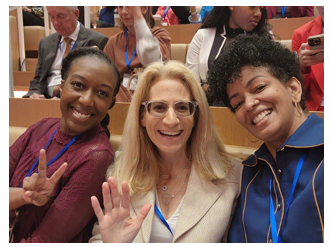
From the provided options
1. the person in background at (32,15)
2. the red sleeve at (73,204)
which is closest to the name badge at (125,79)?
the red sleeve at (73,204)

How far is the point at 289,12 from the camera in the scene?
3541mm

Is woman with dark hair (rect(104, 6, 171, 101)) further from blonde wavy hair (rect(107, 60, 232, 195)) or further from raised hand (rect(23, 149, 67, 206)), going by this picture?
raised hand (rect(23, 149, 67, 206))

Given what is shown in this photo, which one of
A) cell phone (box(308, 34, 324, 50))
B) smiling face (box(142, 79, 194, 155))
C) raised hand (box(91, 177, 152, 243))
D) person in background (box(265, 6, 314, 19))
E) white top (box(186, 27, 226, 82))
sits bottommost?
raised hand (box(91, 177, 152, 243))

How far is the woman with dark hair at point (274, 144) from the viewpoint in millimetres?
1037

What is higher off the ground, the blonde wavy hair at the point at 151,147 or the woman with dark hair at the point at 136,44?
the woman with dark hair at the point at 136,44

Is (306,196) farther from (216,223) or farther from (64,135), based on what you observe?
(64,135)

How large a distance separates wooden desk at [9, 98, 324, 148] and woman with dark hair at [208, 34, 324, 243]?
0.40 metres

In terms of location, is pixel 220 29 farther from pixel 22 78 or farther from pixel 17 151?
pixel 22 78

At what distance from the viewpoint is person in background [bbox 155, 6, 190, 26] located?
13.5 ft

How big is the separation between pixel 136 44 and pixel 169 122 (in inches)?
38.6

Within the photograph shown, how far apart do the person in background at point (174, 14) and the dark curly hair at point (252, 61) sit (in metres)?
2.99

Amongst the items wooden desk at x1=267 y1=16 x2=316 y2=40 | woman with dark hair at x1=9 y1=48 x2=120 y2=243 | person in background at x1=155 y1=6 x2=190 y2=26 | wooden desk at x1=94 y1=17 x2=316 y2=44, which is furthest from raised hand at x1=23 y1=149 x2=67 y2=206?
person in background at x1=155 y1=6 x2=190 y2=26

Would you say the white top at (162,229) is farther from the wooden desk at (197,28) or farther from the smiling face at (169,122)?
the wooden desk at (197,28)

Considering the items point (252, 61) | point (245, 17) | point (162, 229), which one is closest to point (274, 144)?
point (252, 61)
